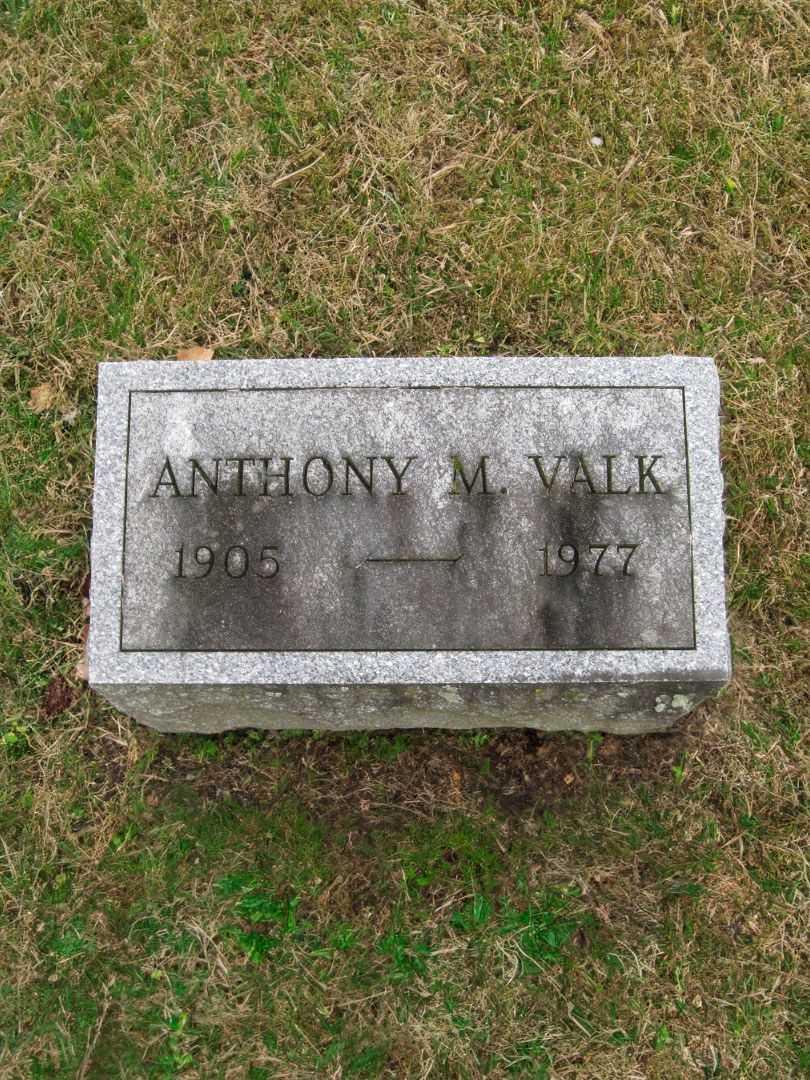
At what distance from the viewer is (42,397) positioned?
3.69 meters

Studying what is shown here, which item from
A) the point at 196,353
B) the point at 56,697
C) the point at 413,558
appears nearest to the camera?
the point at 413,558

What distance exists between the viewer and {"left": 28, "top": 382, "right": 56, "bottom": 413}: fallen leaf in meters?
3.69

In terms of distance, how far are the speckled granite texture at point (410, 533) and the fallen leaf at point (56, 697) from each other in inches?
30.0

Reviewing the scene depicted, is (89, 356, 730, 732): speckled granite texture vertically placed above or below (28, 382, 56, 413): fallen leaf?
below

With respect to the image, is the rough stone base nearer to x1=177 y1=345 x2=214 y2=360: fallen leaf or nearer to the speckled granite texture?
the speckled granite texture

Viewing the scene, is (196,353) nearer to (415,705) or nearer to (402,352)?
(402,352)

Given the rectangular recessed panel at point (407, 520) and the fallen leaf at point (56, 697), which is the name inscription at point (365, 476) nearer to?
the rectangular recessed panel at point (407, 520)

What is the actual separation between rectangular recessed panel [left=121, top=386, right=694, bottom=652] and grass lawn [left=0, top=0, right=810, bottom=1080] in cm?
81

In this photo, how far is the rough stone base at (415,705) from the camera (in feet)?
9.02

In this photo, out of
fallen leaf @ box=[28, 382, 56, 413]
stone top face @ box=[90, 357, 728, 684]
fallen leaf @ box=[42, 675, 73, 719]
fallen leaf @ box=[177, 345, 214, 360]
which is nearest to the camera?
stone top face @ box=[90, 357, 728, 684]

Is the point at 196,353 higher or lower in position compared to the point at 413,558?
higher

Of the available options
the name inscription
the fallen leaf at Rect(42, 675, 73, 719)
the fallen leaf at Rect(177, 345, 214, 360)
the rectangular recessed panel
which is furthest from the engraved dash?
the fallen leaf at Rect(42, 675, 73, 719)

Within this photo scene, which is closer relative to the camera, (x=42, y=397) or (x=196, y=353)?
(x=196, y=353)

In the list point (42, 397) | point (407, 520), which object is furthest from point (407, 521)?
point (42, 397)
